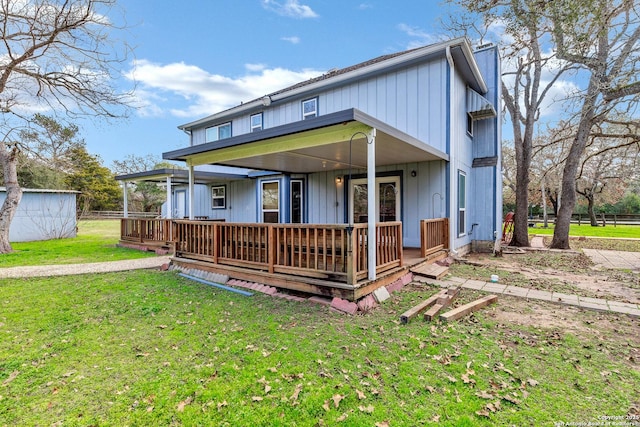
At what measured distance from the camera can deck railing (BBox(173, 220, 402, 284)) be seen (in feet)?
16.1

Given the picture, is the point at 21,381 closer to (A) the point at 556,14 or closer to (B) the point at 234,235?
(B) the point at 234,235

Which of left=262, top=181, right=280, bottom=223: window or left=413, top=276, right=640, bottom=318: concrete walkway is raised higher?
left=262, top=181, right=280, bottom=223: window

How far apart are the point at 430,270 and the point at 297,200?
5849 mm

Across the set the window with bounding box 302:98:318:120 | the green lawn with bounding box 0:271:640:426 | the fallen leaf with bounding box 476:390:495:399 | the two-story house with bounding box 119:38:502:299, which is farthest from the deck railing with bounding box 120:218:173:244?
the fallen leaf with bounding box 476:390:495:399

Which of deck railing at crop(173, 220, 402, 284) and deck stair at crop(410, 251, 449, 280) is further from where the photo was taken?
deck stair at crop(410, 251, 449, 280)

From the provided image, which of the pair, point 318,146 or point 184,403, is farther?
point 318,146

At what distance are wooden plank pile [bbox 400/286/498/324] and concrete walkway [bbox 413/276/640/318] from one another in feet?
2.41

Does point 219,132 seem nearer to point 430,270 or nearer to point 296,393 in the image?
point 430,270

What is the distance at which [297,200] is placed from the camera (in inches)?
442

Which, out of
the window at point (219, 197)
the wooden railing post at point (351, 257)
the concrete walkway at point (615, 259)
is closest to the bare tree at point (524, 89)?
the concrete walkway at point (615, 259)

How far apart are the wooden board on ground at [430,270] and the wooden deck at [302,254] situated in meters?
0.15

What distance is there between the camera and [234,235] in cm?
643

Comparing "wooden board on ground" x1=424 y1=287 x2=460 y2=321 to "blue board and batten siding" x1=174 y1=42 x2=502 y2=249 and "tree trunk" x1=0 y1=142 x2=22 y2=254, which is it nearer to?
"blue board and batten siding" x1=174 y1=42 x2=502 y2=249

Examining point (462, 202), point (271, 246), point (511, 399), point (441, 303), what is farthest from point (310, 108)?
point (511, 399)
